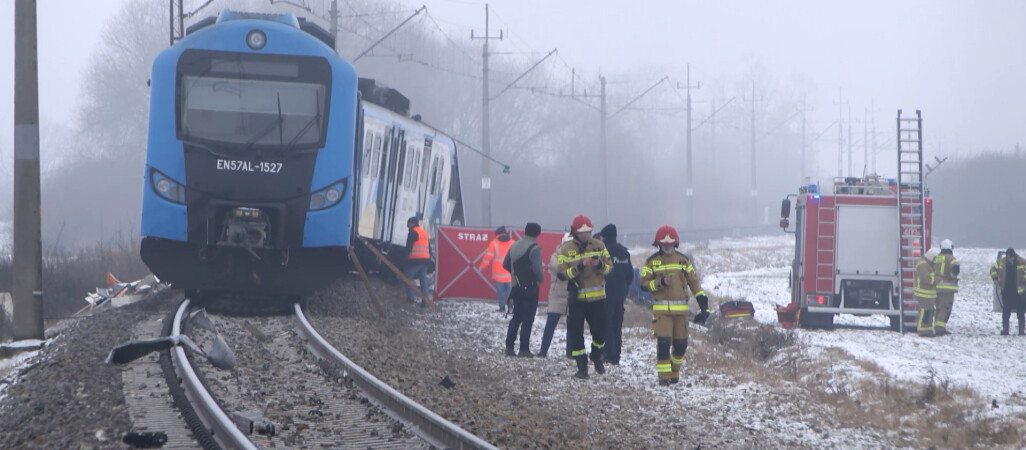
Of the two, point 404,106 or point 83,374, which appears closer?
point 83,374

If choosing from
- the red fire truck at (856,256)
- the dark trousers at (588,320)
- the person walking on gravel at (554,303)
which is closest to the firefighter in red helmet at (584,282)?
the dark trousers at (588,320)

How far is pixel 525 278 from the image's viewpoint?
1195 centimetres

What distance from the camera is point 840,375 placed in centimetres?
1141

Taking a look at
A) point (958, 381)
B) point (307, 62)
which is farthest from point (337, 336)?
point (958, 381)

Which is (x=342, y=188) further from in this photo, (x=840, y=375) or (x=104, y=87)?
(x=104, y=87)

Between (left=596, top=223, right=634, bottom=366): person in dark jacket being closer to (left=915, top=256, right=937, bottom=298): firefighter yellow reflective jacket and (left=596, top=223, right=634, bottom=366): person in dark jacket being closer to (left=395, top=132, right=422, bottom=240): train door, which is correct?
(left=395, top=132, right=422, bottom=240): train door

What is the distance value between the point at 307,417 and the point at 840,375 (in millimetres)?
6391

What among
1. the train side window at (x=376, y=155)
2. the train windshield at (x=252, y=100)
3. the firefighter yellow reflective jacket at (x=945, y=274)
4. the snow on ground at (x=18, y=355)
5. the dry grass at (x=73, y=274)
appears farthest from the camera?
the dry grass at (x=73, y=274)

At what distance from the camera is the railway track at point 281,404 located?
6676mm

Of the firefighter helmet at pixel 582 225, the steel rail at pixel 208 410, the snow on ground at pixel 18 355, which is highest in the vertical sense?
the firefighter helmet at pixel 582 225

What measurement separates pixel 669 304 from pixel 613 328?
156cm

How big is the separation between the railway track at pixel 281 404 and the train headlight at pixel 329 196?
1982mm

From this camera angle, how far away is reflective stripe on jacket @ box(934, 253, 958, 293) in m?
18.2

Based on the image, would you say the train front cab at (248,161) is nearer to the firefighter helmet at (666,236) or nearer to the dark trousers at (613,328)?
the dark trousers at (613,328)
